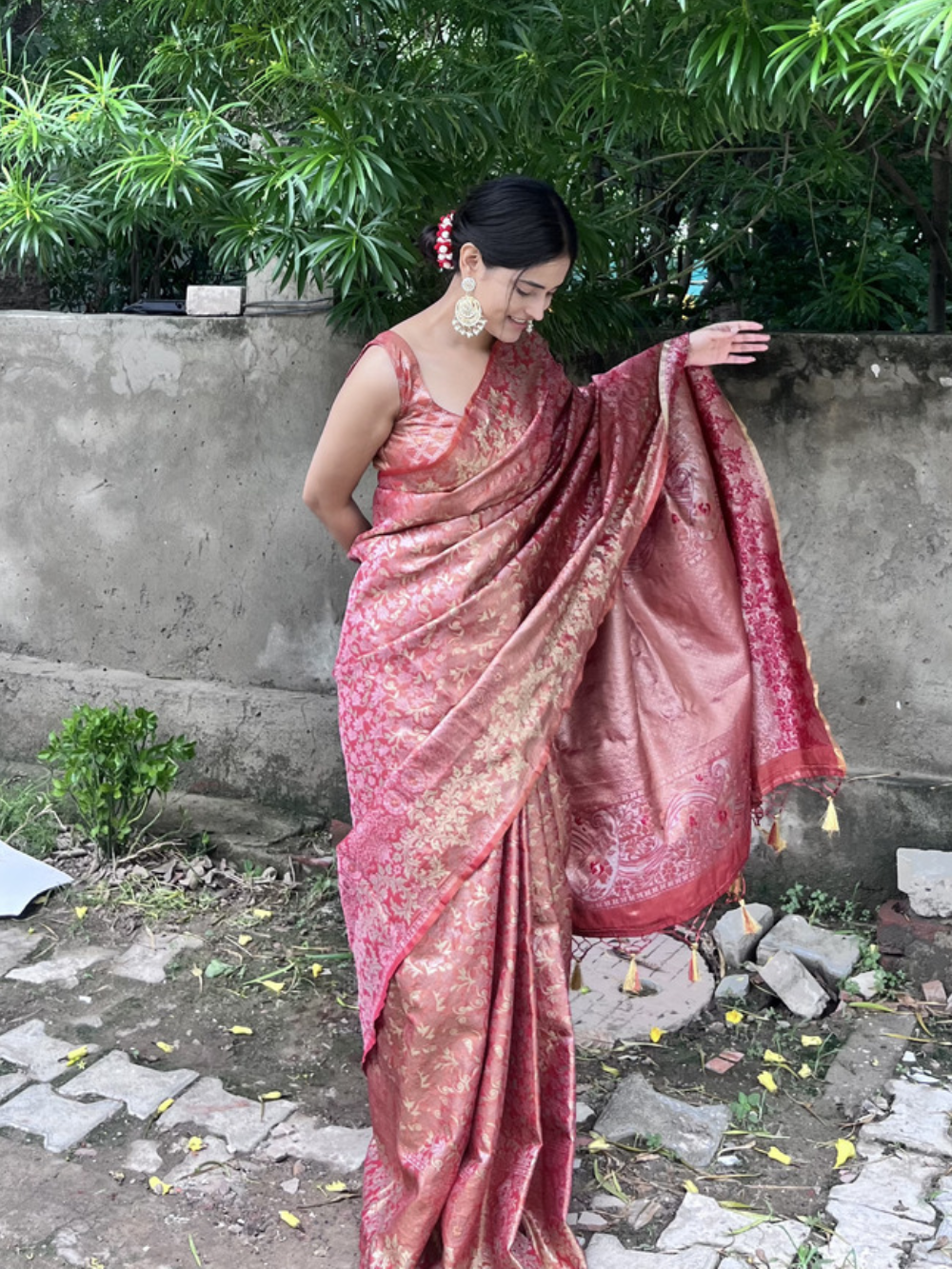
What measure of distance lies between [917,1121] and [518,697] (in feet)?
4.62

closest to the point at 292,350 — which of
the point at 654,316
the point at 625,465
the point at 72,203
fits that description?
the point at 72,203

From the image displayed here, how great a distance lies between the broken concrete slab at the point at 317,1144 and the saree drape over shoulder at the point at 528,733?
245 millimetres

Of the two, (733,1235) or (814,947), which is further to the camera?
(814,947)

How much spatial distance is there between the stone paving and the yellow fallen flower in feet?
0.09

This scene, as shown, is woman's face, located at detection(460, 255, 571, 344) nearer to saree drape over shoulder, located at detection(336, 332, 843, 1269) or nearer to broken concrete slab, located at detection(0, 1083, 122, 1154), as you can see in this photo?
saree drape over shoulder, located at detection(336, 332, 843, 1269)

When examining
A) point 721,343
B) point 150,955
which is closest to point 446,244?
point 721,343

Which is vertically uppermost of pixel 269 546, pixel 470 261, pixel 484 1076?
pixel 470 261

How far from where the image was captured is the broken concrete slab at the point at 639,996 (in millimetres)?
3482

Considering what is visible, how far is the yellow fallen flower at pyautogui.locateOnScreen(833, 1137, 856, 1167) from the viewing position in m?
2.94

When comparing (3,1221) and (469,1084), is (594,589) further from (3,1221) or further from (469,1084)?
(3,1221)

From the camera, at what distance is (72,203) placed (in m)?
3.85

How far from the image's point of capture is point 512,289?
2539mm

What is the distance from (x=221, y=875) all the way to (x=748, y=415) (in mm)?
2135

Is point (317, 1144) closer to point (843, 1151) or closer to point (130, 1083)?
point (130, 1083)
